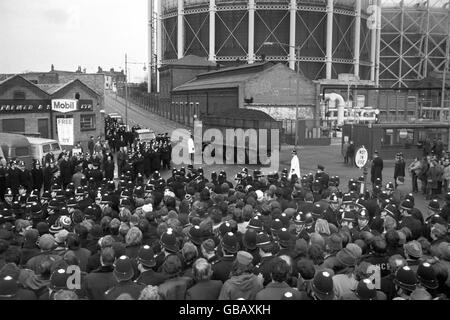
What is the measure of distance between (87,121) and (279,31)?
4063cm

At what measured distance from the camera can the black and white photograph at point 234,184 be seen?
5.83 meters

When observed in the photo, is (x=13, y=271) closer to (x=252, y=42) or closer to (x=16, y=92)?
(x=16, y=92)

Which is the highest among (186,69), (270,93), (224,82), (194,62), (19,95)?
(194,62)

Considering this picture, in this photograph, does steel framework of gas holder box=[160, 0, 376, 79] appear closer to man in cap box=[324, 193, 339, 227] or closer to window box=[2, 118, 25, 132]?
window box=[2, 118, 25, 132]

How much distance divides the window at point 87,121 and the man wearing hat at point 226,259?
32.5 metres

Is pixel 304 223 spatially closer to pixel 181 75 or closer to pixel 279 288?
pixel 279 288

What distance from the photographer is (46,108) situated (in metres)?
35.0

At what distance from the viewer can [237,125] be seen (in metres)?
29.5

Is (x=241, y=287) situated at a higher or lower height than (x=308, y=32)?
lower

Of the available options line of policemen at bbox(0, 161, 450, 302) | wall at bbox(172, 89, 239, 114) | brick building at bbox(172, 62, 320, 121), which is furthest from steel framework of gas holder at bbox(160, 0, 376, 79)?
line of policemen at bbox(0, 161, 450, 302)

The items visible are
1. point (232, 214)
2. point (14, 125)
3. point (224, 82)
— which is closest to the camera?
point (232, 214)

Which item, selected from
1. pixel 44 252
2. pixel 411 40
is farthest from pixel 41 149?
pixel 411 40

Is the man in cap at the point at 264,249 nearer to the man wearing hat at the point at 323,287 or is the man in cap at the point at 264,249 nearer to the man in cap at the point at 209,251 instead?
the man in cap at the point at 209,251

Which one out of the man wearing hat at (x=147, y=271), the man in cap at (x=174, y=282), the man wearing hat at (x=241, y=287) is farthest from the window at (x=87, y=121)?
the man wearing hat at (x=241, y=287)
